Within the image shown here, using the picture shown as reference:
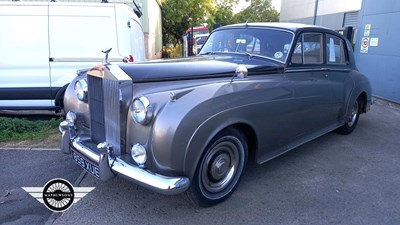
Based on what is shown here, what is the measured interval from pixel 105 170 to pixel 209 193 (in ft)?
3.35

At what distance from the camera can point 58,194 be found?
3314mm

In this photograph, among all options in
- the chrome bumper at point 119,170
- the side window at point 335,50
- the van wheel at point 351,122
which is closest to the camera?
the chrome bumper at point 119,170

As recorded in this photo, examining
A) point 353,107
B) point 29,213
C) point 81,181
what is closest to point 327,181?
point 353,107

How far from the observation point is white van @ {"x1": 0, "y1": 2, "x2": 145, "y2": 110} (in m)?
5.66

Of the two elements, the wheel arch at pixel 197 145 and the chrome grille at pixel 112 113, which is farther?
the chrome grille at pixel 112 113

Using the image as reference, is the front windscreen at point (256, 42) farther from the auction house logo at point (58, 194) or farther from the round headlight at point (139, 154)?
the auction house logo at point (58, 194)

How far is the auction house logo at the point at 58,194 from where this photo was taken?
3.12 m

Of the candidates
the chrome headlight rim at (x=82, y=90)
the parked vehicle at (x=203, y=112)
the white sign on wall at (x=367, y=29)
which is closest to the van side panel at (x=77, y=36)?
the parked vehicle at (x=203, y=112)

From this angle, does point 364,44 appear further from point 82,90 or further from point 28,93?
point 28,93

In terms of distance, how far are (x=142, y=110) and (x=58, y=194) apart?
1485 mm

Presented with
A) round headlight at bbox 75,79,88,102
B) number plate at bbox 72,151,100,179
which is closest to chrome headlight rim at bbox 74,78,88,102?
round headlight at bbox 75,79,88,102

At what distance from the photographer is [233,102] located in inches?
120

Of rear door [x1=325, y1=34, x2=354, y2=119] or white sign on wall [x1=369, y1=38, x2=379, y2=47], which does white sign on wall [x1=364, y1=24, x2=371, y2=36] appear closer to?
white sign on wall [x1=369, y1=38, x2=379, y2=47]

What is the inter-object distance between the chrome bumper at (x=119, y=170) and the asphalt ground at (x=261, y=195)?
48cm
